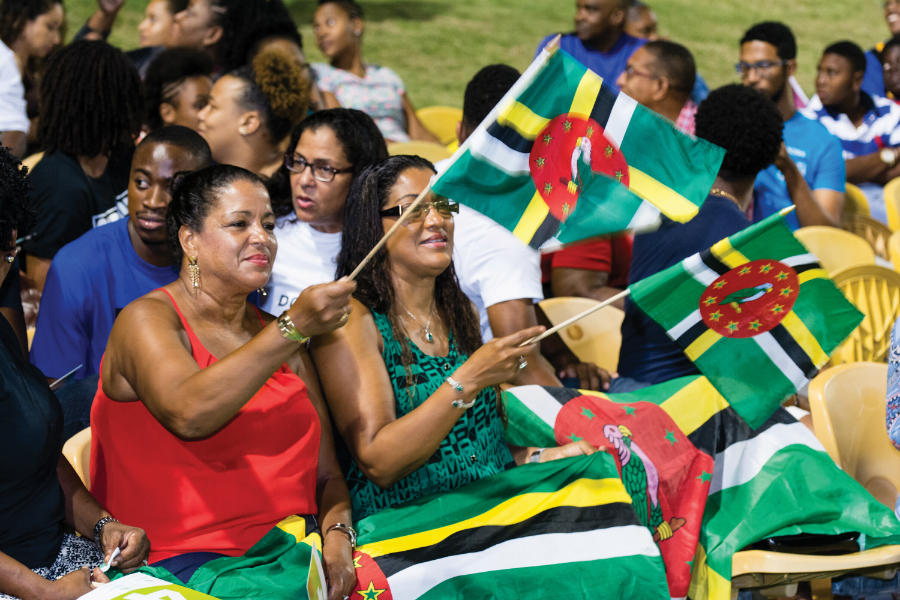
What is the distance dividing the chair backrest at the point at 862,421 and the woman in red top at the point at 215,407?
180 cm

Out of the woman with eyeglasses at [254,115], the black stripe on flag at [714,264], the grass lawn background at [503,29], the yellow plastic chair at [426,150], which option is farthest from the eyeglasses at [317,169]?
the grass lawn background at [503,29]

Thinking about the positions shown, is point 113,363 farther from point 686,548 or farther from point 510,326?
point 686,548

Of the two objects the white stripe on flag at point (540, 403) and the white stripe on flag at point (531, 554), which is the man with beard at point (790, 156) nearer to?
the white stripe on flag at point (540, 403)

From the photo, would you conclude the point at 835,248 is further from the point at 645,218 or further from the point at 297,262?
the point at 297,262

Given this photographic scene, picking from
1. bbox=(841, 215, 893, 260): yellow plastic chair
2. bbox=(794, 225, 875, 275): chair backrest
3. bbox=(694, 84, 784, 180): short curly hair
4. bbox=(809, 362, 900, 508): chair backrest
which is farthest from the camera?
bbox=(841, 215, 893, 260): yellow plastic chair

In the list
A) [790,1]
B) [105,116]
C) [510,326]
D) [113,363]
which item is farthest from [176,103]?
[790,1]

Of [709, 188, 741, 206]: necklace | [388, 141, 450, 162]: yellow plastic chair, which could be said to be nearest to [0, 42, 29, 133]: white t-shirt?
[388, 141, 450, 162]: yellow plastic chair

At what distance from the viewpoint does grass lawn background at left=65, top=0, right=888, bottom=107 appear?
13336 mm

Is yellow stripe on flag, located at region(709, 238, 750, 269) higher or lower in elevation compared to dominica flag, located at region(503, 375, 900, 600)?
higher

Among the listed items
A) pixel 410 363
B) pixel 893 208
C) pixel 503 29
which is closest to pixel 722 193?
pixel 410 363

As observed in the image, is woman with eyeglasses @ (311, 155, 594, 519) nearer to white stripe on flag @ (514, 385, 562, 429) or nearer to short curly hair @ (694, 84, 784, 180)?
white stripe on flag @ (514, 385, 562, 429)

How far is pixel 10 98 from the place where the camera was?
203 inches

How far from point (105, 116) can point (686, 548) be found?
9.63 ft

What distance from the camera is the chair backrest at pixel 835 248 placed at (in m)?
5.33
